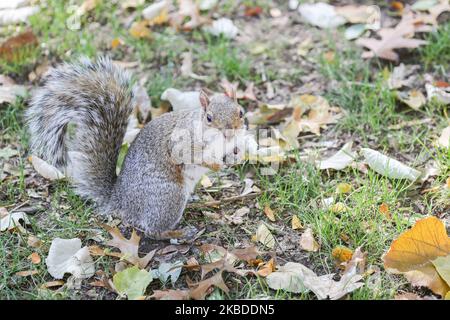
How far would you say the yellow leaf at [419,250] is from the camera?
6.05 ft

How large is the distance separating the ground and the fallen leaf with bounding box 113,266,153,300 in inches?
2.8

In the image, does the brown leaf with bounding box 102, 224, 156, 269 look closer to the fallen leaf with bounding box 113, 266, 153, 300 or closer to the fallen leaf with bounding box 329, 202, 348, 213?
the fallen leaf with bounding box 113, 266, 153, 300

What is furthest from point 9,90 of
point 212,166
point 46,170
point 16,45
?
point 212,166

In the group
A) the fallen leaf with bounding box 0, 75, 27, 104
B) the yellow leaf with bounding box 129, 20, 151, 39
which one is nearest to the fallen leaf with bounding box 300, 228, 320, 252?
the fallen leaf with bounding box 0, 75, 27, 104

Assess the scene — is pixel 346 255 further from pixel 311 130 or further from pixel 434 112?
pixel 434 112

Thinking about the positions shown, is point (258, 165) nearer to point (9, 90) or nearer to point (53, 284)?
point (53, 284)

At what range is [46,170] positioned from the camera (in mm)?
2443

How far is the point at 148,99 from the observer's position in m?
2.84

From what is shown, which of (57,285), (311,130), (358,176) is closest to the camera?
(57,285)

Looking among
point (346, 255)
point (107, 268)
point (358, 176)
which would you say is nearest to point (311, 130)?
point (358, 176)

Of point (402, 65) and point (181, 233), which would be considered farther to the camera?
point (402, 65)
